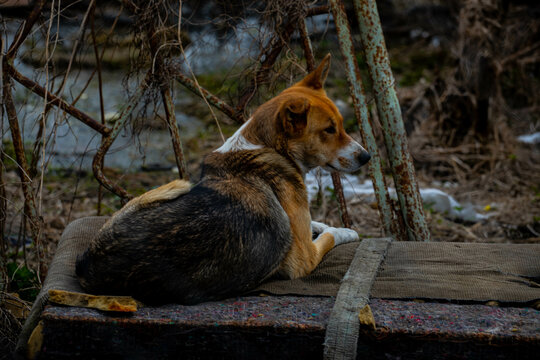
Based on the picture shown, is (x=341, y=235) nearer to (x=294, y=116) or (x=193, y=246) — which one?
(x=294, y=116)

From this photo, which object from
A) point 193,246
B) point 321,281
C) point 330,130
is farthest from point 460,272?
point 193,246

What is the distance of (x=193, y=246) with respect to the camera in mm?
2369

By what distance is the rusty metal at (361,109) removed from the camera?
3750mm

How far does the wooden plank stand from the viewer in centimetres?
205

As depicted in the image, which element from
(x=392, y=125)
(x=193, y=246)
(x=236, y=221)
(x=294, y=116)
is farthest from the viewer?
(x=392, y=125)

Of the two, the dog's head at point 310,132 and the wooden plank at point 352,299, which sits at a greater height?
the dog's head at point 310,132

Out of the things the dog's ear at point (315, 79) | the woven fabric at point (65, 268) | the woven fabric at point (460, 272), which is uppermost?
the dog's ear at point (315, 79)

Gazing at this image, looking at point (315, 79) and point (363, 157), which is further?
point (315, 79)

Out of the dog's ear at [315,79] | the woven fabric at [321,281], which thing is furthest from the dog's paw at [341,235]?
the dog's ear at [315,79]

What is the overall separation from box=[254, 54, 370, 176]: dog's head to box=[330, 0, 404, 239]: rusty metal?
1.86 feet

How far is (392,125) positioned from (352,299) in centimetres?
172

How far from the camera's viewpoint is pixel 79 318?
2092mm

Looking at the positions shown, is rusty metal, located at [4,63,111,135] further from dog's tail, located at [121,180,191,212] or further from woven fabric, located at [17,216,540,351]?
dog's tail, located at [121,180,191,212]

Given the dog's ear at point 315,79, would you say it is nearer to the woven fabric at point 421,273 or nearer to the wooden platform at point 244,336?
the woven fabric at point 421,273
